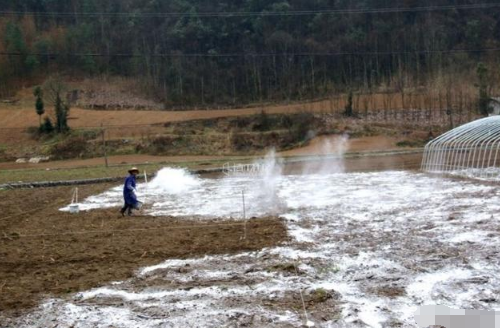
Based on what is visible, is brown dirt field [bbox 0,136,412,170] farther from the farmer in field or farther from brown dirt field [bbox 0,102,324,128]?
the farmer in field

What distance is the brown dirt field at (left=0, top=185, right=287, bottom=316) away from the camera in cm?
809

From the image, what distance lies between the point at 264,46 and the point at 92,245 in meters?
70.9

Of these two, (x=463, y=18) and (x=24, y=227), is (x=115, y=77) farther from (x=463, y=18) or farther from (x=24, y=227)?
(x=24, y=227)

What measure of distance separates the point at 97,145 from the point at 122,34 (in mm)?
47437

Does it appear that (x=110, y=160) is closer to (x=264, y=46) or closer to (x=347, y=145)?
(x=347, y=145)

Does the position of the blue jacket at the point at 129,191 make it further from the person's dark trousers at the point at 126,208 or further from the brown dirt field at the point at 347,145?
the brown dirt field at the point at 347,145

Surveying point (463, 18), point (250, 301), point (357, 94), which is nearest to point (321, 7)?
point (463, 18)

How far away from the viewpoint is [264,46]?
7825cm

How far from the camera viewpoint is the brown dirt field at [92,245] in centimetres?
809

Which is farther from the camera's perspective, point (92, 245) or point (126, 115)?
point (126, 115)

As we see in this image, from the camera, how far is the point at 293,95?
67.1m

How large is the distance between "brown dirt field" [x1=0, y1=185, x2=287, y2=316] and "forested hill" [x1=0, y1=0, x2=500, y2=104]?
53.5 metres

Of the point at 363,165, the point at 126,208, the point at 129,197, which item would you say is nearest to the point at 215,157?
the point at 363,165

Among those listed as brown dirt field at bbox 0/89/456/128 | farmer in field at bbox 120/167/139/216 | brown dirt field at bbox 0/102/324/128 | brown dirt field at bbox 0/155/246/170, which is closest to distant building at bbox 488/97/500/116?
brown dirt field at bbox 0/89/456/128
